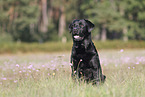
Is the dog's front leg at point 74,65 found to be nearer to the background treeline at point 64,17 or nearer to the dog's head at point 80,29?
the dog's head at point 80,29

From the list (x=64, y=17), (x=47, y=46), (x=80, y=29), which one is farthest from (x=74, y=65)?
(x=64, y=17)

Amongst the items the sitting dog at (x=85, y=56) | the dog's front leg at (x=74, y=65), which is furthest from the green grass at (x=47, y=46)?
the sitting dog at (x=85, y=56)

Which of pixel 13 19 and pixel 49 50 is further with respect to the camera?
pixel 13 19

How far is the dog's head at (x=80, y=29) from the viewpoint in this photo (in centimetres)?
572

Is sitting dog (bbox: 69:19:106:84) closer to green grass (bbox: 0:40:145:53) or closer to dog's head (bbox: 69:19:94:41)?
dog's head (bbox: 69:19:94:41)

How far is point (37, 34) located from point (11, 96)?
43100 millimetres

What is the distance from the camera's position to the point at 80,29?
18.9 ft

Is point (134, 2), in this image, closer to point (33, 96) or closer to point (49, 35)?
point (49, 35)

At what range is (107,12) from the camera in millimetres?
45562

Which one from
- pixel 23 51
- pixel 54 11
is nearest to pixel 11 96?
pixel 23 51

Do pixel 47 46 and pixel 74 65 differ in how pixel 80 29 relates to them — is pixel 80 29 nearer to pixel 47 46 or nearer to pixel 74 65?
pixel 74 65

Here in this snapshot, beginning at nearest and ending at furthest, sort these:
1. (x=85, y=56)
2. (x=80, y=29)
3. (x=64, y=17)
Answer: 1. (x=80, y=29)
2. (x=85, y=56)
3. (x=64, y=17)

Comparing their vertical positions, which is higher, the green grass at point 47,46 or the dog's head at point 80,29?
the dog's head at point 80,29

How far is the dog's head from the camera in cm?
572
